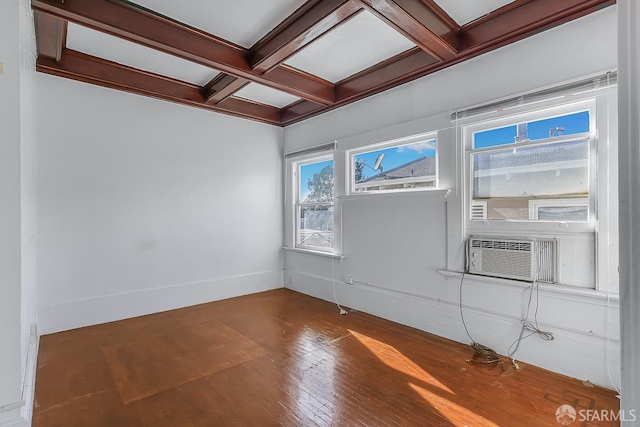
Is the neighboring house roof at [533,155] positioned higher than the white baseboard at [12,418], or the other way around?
the neighboring house roof at [533,155]

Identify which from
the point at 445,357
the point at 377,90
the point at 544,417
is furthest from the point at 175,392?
the point at 377,90

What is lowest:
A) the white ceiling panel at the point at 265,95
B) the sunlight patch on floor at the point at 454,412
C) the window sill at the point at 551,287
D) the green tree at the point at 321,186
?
the sunlight patch on floor at the point at 454,412

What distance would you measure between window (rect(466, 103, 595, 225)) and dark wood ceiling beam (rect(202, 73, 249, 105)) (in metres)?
2.49

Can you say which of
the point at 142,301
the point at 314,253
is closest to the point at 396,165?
the point at 314,253

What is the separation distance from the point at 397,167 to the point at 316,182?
1.49 metres

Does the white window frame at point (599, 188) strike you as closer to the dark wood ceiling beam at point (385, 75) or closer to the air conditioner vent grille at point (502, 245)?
the air conditioner vent grille at point (502, 245)

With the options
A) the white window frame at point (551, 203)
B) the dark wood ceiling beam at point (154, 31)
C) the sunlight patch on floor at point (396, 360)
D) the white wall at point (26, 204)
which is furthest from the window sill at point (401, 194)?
the white wall at point (26, 204)

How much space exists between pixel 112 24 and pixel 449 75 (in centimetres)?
297

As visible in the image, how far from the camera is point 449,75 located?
3.07m

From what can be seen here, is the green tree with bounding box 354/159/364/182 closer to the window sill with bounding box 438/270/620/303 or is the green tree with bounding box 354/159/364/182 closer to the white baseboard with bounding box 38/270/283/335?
the window sill with bounding box 438/270/620/303

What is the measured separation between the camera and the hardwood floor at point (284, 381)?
6.44 feet

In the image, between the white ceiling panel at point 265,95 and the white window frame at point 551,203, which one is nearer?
the white window frame at point 551,203

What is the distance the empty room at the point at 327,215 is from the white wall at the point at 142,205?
0.02 m

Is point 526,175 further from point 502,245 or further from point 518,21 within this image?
point 518,21
